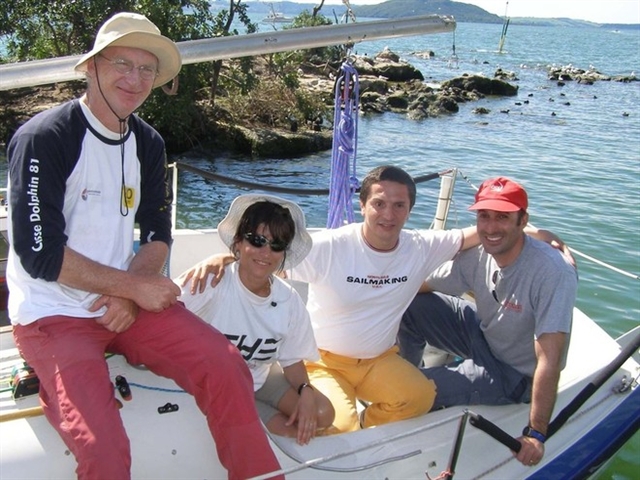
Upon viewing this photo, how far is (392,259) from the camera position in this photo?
3646mm

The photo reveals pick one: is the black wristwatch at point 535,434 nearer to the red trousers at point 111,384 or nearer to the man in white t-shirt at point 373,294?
the man in white t-shirt at point 373,294

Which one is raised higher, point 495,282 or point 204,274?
point 204,274

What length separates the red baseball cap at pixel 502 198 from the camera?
11.2ft

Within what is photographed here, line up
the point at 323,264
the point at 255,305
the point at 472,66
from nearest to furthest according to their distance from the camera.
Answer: the point at 255,305 < the point at 323,264 < the point at 472,66

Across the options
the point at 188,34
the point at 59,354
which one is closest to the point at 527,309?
the point at 59,354

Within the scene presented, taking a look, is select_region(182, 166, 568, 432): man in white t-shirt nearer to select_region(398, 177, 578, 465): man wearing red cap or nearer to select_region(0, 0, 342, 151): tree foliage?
select_region(398, 177, 578, 465): man wearing red cap

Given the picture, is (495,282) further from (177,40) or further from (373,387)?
(177,40)

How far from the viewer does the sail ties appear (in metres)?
4.72

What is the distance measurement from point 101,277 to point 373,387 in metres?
1.62

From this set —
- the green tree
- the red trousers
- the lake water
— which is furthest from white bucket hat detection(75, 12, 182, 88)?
the green tree

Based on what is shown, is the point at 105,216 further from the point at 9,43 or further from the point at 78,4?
the point at 9,43

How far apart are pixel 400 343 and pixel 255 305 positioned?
135 cm

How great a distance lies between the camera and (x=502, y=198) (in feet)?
11.3

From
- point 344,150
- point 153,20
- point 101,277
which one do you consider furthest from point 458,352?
point 153,20
